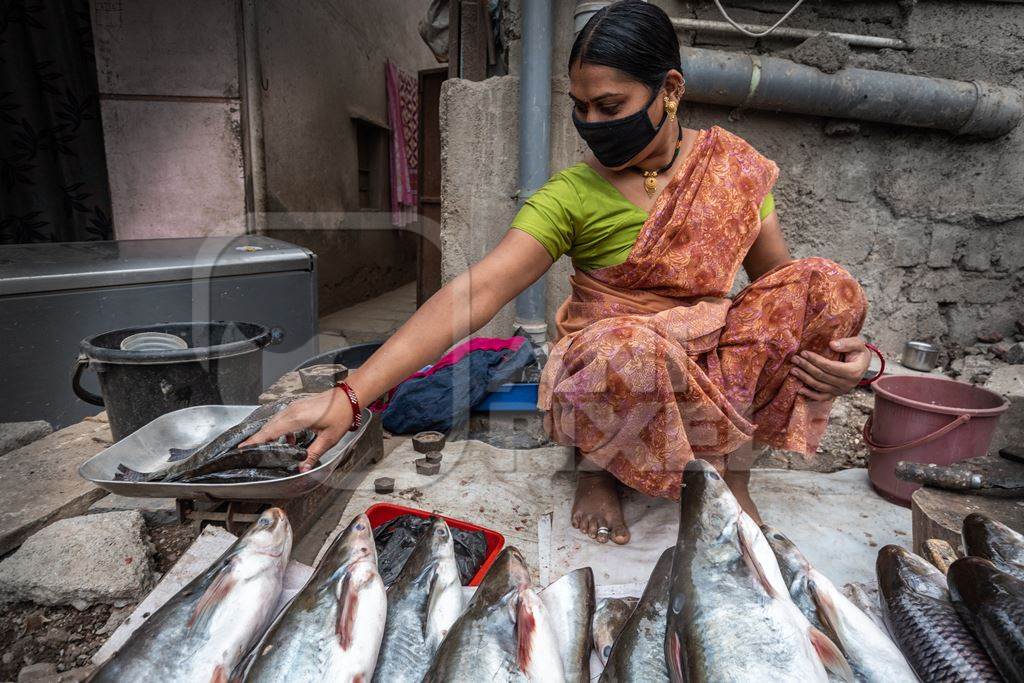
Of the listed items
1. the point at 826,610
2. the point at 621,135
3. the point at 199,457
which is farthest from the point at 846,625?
the point at 199,457

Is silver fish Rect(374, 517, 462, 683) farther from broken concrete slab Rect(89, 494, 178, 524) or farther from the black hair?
the black hair

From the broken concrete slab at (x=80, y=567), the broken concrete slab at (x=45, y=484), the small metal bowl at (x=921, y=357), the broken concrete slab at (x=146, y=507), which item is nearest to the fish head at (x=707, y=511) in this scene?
the broken concrete slab at (x=80, y=567)

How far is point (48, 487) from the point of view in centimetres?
239

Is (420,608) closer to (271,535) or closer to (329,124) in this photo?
(271,535)

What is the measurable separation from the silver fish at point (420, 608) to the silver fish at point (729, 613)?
565 mm

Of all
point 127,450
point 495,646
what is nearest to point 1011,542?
point 495,646

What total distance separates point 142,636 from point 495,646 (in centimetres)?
82

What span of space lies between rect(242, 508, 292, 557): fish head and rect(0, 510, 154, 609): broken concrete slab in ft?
2.12

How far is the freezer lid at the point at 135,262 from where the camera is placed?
303 centimetres

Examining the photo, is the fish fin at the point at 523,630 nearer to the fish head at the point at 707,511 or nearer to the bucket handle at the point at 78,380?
the fish head at the point at 707,511

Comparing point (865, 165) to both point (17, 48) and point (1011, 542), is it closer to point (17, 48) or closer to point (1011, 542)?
point (1011, 542)

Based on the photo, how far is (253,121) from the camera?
5.73 m

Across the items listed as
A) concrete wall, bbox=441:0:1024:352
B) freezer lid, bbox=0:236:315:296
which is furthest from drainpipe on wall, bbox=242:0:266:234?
concrete wall, bbox=441:0:1024:352

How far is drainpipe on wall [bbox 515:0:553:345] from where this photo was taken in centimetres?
366
